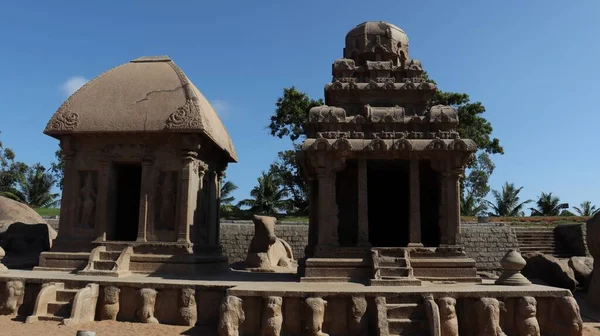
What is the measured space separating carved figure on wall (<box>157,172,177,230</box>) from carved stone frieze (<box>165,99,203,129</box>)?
130 cm

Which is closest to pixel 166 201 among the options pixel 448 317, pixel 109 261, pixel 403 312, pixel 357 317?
pixel 109 261

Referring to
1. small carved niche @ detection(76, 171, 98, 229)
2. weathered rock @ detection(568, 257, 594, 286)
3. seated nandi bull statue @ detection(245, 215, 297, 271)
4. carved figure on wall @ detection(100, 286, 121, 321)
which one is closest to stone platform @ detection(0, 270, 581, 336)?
carved figure on wall @ detection(100, 286, 121, 321)

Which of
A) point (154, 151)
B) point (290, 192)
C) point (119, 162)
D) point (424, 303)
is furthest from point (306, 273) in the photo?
point (290, 192)

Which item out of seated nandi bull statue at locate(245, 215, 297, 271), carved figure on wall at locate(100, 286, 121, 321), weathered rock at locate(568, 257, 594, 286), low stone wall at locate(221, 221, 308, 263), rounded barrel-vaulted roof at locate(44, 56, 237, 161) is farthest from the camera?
low stone wall at locate(221, 221, 308, 263)

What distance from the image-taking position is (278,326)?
7801mm

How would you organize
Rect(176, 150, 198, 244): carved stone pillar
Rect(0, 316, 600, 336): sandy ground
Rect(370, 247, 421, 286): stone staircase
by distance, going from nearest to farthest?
Rect(0, 316, 600, 336): sandy ground → Rect(370, 247, 421, 286): stone staircase → Rect(176, 150, 198, 244): carved stone pillar

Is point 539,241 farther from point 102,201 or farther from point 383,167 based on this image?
point 102,201

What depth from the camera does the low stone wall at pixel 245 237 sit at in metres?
21.5

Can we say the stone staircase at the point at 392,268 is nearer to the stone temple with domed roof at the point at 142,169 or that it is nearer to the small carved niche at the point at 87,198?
the stone temple with domed roof at the point at 142,169

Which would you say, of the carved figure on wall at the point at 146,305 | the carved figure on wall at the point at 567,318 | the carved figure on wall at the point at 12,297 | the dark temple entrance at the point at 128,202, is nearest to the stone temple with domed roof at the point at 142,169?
the dark temple entrance at the point at 128,202

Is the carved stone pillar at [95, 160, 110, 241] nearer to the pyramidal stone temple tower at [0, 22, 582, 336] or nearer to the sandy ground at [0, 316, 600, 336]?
the pyramidal stone temple tower at [0, 22, 582, 336]

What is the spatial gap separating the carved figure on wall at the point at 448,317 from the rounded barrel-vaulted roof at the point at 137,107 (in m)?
7.11

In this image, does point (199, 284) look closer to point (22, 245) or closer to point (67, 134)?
point (67, 134)

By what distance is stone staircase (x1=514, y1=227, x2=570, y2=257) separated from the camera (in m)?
22.2
